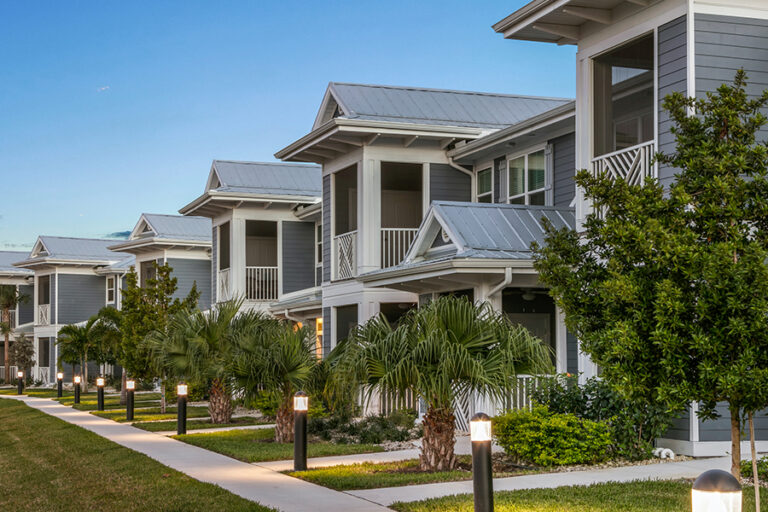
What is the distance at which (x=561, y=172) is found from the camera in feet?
61.6

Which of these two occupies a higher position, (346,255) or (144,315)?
(346,255)

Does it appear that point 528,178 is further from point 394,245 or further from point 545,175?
point 394,245

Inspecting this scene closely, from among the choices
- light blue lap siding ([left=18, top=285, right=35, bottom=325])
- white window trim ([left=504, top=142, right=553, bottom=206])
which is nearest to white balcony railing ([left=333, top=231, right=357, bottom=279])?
white window trim ([left=504, top=142, right=553, bottom=206])

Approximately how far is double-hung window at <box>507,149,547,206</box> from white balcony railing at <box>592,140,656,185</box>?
4862 mm

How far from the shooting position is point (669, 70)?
1316 centimetres

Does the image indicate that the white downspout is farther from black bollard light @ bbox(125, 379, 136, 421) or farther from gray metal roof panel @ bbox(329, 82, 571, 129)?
black bollard light @ bbox(125, 379, 136, 421)

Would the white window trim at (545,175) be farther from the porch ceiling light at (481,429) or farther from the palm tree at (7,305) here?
the palm tree at (7,305)

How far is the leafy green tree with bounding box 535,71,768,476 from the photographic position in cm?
668

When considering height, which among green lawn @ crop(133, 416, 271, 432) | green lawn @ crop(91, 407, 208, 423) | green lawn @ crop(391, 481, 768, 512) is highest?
green lawn @ crop(391, 481, 768, 512)

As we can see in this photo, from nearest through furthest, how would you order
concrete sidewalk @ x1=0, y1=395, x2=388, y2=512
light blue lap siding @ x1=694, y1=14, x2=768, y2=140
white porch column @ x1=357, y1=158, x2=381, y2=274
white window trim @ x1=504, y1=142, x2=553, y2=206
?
concrete sidewalk @ x1=0, y1=395, x2=388, y2=512 < light blue lap siding @ x1=694, y1=14, x2=768, y2=140 < white window trim @ x1=504, y1=142, x2=553, y2=206 < white porch column @ x1=357, y1=158, x2=381, y2=274

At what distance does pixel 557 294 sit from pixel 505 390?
3.81 metres

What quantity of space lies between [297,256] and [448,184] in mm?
9464

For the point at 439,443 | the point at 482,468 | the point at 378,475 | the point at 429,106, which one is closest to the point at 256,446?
the point at 378,475

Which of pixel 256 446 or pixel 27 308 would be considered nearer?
pixel 256 446
